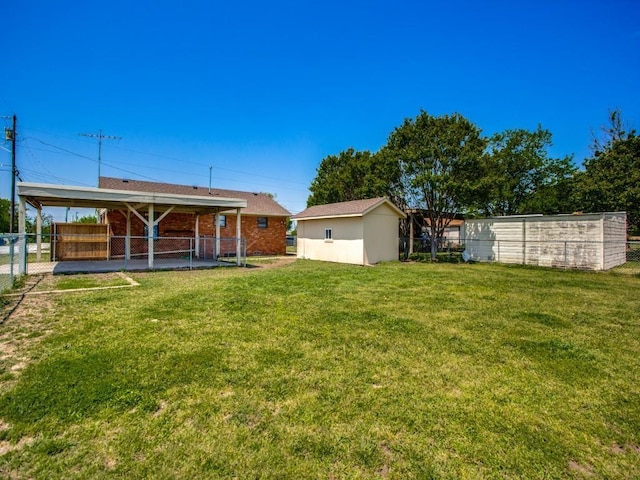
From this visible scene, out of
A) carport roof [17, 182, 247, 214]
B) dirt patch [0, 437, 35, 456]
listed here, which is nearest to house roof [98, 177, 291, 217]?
carport roof [17, 182, 247, 214]

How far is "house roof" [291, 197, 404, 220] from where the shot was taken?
15695 mm

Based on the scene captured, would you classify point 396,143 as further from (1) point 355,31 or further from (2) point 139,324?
(2) point 139,324

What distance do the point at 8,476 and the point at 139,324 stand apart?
3344 mm

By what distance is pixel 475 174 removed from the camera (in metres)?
17.1

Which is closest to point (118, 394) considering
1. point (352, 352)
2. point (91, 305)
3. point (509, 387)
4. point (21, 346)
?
point (21, 346)

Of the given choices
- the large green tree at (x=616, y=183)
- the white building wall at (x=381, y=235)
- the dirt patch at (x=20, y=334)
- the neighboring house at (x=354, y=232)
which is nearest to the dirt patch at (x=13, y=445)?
the dirt patch at (x=20, y=334)

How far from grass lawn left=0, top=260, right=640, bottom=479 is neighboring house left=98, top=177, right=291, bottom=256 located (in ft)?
Answer: 38.3

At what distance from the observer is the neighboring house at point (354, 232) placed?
1581cm

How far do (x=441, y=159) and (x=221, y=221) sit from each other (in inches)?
525

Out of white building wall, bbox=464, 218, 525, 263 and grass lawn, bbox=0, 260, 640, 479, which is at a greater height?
white building wall, bbox=464, 218, 525, 263

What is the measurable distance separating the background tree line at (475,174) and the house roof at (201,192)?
6.51 m

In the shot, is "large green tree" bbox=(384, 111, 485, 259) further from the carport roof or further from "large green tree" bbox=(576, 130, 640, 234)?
"large green tree" bbox=(576, 130, 640, 234)

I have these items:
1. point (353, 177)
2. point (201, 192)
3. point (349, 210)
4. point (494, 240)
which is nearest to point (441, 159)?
point (494, 240)

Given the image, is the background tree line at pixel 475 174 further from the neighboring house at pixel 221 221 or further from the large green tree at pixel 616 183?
the neighboring house at pixel 221 221
